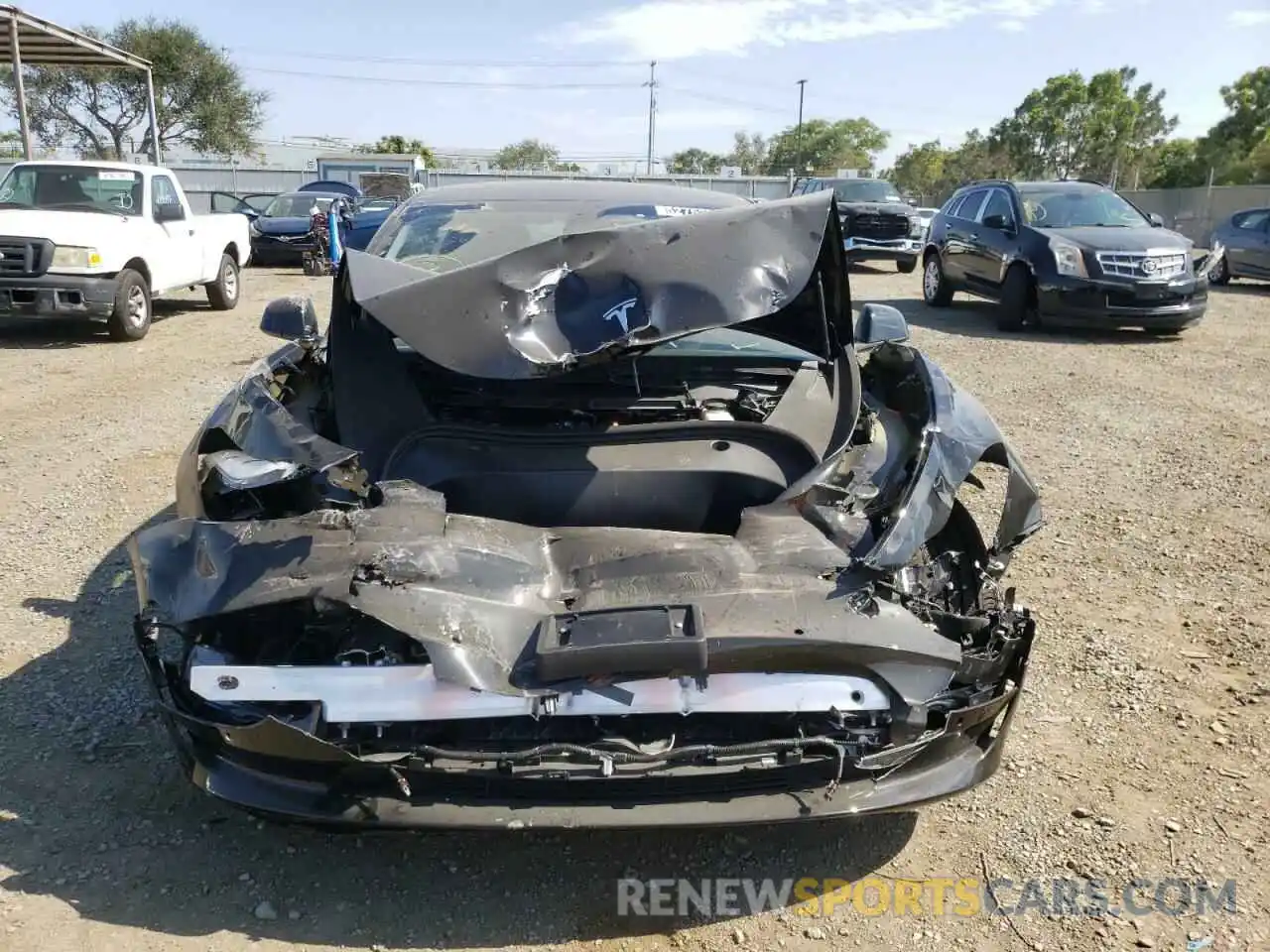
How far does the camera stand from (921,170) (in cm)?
6525

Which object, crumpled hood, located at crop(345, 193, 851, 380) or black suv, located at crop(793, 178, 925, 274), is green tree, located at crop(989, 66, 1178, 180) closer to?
black suv, located at crop(793, 178, 925, 274)

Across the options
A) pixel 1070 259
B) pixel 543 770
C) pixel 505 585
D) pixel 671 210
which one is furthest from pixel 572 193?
pixel 1070 259

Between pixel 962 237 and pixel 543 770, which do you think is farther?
pixel 962 237

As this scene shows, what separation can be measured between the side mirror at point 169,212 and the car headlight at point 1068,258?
381 inches

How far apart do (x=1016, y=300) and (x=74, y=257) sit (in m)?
9.87

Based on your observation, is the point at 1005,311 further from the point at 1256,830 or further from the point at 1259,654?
the point at 1256,830

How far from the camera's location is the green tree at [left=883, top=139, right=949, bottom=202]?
206 ft

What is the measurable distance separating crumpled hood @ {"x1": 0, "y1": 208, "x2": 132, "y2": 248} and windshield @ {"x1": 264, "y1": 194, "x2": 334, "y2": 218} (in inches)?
324

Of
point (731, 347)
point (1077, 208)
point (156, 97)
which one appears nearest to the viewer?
point (731, 347)

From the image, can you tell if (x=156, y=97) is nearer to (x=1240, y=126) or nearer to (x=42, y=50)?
(x=42, y=50)

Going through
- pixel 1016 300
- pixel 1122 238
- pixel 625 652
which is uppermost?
pixel 1122 238

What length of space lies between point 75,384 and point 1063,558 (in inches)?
292

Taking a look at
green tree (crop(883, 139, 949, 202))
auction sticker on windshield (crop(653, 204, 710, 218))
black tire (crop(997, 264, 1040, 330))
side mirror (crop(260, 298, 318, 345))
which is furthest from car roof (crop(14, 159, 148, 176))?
green tree (crop(883, 139, 949, 202))

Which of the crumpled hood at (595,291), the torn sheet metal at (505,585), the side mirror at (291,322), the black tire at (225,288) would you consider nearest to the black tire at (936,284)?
the black tire at (225,288)
